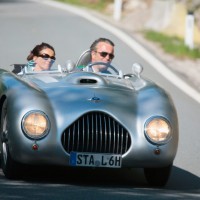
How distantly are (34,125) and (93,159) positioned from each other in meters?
0.57

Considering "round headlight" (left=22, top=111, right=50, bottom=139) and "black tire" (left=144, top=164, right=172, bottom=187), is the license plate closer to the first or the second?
"round headlight" (left=22, top=111, right=50, bottom=139)

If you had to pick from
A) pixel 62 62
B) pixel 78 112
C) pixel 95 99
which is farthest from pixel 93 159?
pixel 62 62

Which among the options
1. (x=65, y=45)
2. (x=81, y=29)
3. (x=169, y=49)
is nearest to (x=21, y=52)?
(x=65, y=45)

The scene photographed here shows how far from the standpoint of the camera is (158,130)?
9312 millimetres

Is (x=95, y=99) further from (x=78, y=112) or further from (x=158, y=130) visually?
(x=158, y=130)

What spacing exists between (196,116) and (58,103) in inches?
250

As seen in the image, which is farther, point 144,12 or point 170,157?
point 144,12

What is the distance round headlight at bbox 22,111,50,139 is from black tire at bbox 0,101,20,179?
31cm

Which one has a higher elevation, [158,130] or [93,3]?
[93,3]

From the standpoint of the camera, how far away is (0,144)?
9828 mm

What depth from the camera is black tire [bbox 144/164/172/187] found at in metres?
9.58

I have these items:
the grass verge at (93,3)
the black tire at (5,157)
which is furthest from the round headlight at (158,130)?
the grass verge at (93,3)

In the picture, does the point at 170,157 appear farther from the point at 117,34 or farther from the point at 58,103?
the point at 117,34

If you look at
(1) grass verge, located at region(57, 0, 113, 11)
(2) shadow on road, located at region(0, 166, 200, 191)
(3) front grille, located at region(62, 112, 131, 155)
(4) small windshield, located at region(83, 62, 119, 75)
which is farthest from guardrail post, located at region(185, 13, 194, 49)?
(3) front grille, located at region(62, 112, 131, 155)
